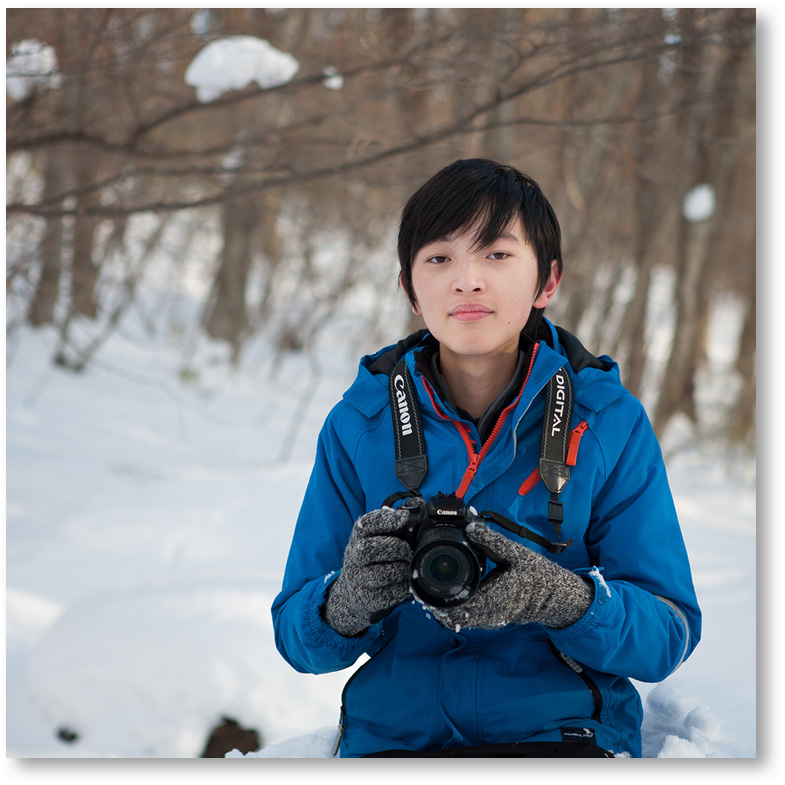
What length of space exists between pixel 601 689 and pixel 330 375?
21.6ft

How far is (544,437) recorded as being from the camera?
3.85 feet

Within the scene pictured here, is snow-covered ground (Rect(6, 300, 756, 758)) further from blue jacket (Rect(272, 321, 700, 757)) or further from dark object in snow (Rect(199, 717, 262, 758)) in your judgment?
blue jacket (Rect(272, 321, 700, 757))

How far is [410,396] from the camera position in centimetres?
125

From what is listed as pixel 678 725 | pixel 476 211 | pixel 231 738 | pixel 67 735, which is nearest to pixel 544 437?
pixel 476 211

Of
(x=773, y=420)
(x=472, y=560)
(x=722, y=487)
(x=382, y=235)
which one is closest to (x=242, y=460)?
(x=382, y=235)

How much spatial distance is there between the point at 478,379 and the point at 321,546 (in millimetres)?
370

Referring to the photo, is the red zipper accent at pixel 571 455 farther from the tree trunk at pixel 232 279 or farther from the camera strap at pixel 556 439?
the tree trunk at pixel 232 279

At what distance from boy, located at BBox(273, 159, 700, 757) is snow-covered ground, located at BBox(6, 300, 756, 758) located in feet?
1.15

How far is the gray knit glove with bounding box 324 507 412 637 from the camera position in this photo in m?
1.06

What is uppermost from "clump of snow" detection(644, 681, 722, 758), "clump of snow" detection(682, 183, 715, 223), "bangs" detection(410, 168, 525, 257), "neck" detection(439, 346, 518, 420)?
"clump of snow" detection(682, 183, 715, 223)

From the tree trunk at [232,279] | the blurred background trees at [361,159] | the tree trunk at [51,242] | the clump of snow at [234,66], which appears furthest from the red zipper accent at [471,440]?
the tree trunk at [232,279]

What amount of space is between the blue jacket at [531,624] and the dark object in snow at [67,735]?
1.39 metres

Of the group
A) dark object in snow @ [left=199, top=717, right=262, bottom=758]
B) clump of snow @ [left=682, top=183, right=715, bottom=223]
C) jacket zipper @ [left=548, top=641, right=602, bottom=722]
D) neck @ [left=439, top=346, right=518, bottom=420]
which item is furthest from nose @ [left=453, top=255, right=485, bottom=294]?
clump of snow @ [left=682, top=183, right=715, bottom=223]

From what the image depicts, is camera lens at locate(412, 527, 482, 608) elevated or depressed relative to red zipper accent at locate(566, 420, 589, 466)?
depressed
